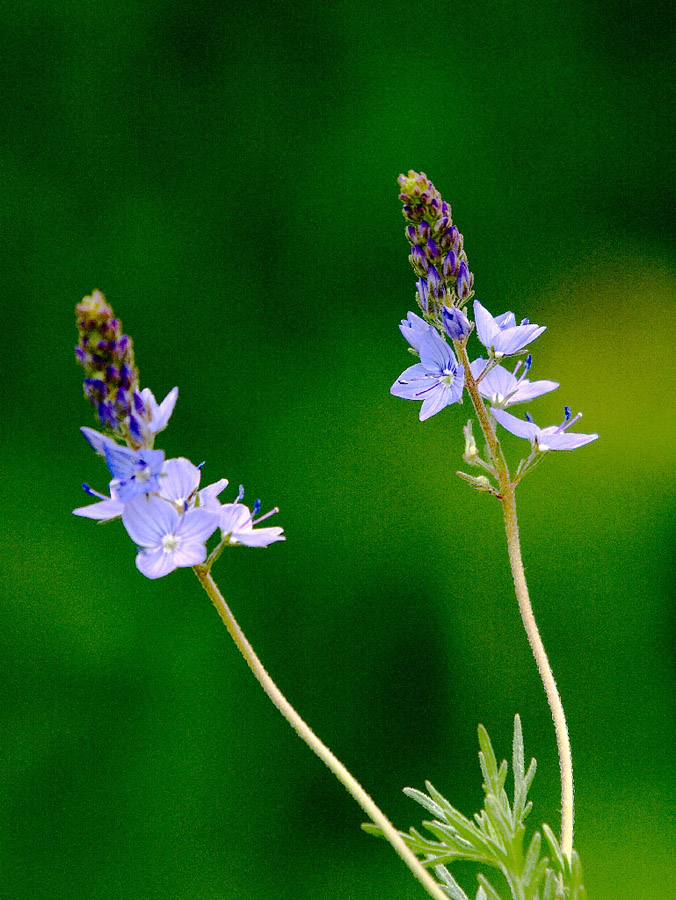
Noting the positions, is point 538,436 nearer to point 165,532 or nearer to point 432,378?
point 432,378

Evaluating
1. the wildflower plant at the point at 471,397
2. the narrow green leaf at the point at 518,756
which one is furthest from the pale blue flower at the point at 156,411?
the narrow green leaf at the point at 518,756

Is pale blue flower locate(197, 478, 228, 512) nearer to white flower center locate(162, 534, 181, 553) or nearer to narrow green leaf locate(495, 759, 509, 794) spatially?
white flower center locate(162, 534, 181, 553)

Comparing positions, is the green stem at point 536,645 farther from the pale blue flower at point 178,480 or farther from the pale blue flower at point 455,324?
the pale blue flower at point 178,480

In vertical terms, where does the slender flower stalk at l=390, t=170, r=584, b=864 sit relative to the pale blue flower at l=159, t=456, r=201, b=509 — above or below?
above

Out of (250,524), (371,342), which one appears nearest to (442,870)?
(250,524)

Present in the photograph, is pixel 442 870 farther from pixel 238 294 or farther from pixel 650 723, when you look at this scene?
pixel 238 294

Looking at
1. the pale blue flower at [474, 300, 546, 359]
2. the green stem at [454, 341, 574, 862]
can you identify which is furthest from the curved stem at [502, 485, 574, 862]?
the pale blue flower at [474, 300, 546, 359]

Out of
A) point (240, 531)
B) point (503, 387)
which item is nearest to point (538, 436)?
point (503, 387)
